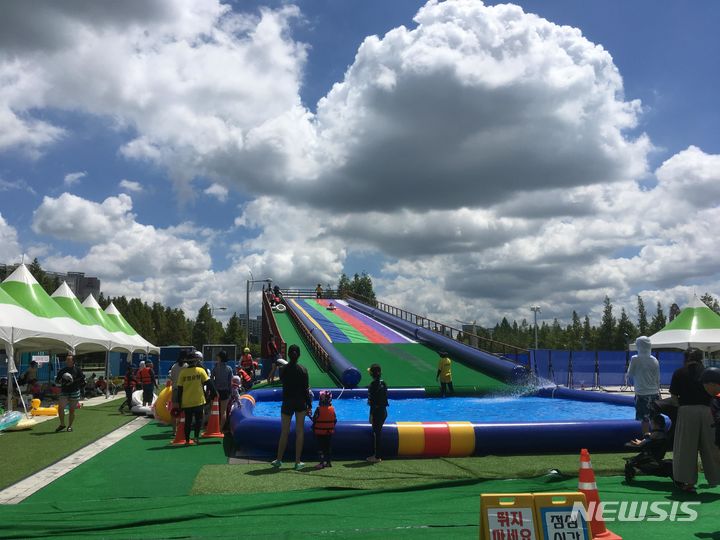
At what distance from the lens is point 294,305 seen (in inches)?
1613

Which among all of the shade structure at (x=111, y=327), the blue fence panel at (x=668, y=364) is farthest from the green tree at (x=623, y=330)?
the shade structure at (x=111, y=327)

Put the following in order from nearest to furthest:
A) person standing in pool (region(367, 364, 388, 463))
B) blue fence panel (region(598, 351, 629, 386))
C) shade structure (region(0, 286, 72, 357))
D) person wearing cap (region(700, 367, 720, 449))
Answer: person wearing cap (region(700, 367, 720, 449)) → person standing in pool (region(367, 364, 388, 463)) → shade structure (region(0, 286, 72, 357)) → blue fence panel (region(598, 351, 629, 386))

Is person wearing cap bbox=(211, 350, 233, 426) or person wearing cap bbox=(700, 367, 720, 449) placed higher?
person wearing cap bbox=(700, 367, 720, 449)

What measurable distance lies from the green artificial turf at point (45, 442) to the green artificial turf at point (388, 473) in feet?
9.29

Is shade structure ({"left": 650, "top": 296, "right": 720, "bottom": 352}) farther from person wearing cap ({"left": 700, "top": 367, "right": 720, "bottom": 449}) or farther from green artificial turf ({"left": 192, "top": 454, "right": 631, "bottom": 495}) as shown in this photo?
person wearing cap ({"left": 700, "top": 367, "right": 720, "bottom": 449})

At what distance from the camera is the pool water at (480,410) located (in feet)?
47.0

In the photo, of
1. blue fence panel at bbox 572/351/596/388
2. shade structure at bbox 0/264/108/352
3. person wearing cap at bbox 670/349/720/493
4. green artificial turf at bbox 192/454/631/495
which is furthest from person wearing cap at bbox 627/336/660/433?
blue fence panel at bbox 572/351/596/388

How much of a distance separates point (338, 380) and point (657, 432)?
1368 centimetres

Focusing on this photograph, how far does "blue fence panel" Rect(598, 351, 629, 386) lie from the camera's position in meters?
27.8

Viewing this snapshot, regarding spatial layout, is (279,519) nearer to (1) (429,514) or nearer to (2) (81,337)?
(1) (429,514)

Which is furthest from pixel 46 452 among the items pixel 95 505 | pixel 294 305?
pixel 294 305

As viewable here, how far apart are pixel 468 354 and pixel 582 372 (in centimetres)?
727

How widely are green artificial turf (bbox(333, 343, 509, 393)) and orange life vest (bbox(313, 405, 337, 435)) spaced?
1133cm

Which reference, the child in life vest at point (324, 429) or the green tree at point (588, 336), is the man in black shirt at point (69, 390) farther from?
the green tree at point (588, 336)
